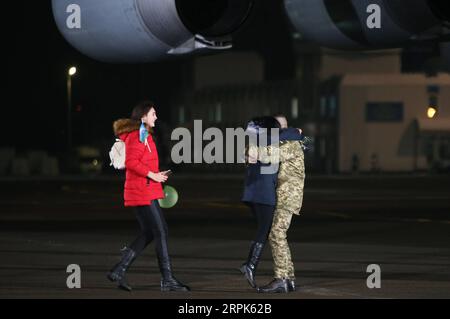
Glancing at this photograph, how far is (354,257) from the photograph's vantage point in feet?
49.6

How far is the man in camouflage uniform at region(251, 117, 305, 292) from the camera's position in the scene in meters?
11.8

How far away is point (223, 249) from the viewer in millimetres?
16406

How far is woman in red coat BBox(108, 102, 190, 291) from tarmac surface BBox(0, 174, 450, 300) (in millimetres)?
190

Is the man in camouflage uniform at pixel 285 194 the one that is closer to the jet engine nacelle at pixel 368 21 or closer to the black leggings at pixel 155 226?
the black leggings at pixel 155 226

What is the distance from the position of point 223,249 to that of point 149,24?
7121 mm

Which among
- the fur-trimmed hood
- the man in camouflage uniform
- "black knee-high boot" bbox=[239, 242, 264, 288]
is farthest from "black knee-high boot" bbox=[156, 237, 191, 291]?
the fur-trimmed hood

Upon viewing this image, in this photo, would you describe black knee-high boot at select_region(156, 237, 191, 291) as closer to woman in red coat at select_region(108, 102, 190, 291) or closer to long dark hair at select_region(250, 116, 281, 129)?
woman in red coat at select_region(108, 102, 190, 291)

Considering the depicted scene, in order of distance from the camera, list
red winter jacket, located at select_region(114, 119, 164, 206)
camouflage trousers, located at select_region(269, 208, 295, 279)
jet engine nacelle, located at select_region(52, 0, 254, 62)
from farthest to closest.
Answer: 1. camouflage trousers, located at select_region(269, 208, 295, 279)
2. red winter jacket, located at select_region(114, 119, 164, 206)
3. jet engine nacelle, located at select_region(52, 0, 254, 62)

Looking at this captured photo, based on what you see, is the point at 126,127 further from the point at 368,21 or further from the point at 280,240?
the point at 368,21

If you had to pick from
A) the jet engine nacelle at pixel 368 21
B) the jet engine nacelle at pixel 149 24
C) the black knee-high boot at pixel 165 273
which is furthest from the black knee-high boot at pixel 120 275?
the jet engine nacelle at pixel 368 21

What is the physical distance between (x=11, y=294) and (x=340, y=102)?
65135 millimetres

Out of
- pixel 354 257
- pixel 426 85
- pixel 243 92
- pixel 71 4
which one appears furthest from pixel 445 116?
pixel 71 4

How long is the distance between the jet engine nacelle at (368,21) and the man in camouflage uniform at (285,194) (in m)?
1.36

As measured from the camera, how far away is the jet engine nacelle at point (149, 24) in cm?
949
